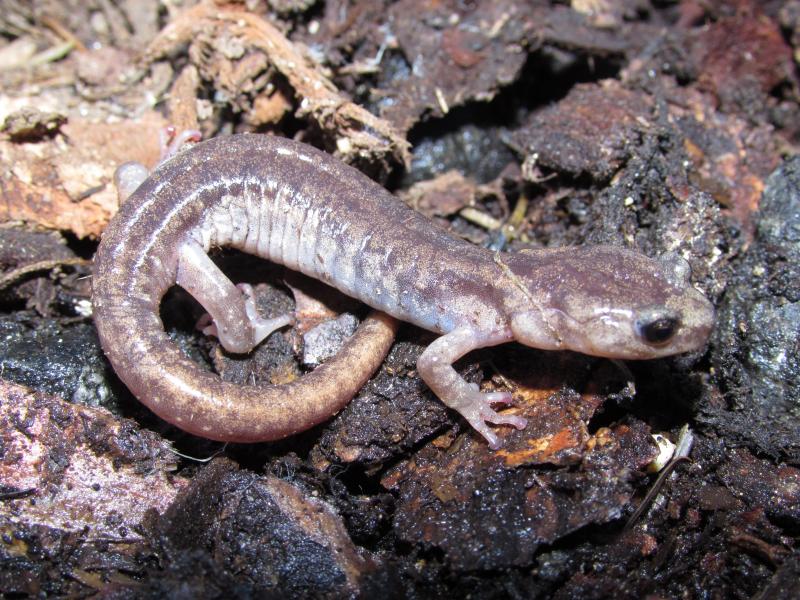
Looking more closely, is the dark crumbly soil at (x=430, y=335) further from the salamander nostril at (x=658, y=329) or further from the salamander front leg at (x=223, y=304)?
the salamander nostril at (x=658, y=329)

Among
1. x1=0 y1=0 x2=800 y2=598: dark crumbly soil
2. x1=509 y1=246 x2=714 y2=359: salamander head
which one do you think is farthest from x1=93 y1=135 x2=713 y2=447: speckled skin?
x1=0 y1=0 x2=800 y2=598: dark crumbly soil

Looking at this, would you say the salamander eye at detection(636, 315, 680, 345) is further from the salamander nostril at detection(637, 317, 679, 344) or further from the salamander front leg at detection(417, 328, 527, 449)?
the salamander front leg at detection(417, 328, 527, 449)

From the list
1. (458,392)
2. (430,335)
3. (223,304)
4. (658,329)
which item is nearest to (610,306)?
(658,329)

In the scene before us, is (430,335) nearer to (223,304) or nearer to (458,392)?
(458,392)

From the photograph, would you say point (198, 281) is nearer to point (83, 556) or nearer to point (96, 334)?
point (96, 334)

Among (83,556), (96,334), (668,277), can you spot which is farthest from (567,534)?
(96,334)

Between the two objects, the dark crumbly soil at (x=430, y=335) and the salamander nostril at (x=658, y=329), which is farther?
the salamander nostril at (x=658, y=329)

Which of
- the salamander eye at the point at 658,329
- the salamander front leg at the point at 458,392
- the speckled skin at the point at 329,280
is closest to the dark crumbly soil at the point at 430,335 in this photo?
the salamander front leg at the point at 458,392
